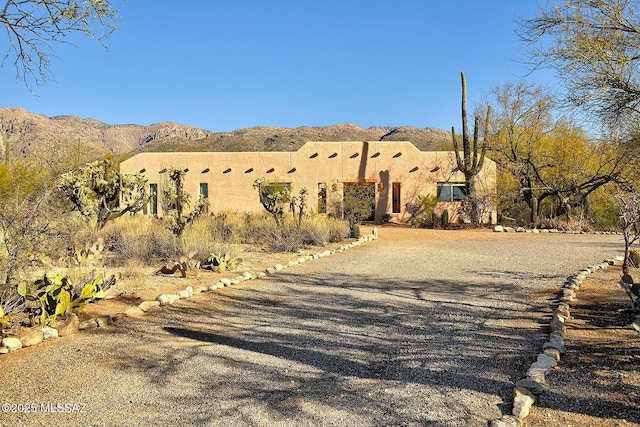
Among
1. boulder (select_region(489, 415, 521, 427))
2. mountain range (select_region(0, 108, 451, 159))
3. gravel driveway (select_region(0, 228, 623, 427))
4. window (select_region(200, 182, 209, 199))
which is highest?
mountain range (select_region(0, 108, 451, 159))

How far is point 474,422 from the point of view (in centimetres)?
343

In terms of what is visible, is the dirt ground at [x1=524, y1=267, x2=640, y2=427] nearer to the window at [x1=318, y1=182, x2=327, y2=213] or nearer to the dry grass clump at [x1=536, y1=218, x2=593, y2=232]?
the dry grass clump at [x1=536, y1=218, x2=593, y2=232]

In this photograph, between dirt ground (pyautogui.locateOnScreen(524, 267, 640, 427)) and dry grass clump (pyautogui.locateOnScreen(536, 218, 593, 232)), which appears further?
dry grass clump (pyautogui.locateOnScreen(536, 218, 593, 232))

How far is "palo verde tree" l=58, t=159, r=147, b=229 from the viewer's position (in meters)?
12.4

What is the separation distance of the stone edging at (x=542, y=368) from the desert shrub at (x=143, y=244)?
23.8ft

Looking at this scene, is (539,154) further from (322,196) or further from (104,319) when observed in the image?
(104,319)

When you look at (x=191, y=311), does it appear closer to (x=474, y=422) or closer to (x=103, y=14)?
(x=103, y=14)

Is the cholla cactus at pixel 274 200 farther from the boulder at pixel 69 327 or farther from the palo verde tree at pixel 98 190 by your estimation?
the boulder at pixel 69 327

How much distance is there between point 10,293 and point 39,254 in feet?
2.62

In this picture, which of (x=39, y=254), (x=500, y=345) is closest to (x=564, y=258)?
(x=500, y=345)

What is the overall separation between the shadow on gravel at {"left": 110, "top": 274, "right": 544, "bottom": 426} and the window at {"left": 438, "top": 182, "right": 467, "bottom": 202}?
17.7m

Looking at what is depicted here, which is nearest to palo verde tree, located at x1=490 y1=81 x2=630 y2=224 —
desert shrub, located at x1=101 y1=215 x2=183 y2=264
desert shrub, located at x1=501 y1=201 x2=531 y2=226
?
desert shrub, located at x1=501 y1=201 x2=531 y2=226

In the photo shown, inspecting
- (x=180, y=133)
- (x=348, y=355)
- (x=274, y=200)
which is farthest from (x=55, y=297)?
(x=180, y=133)

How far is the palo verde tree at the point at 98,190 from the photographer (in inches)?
489
